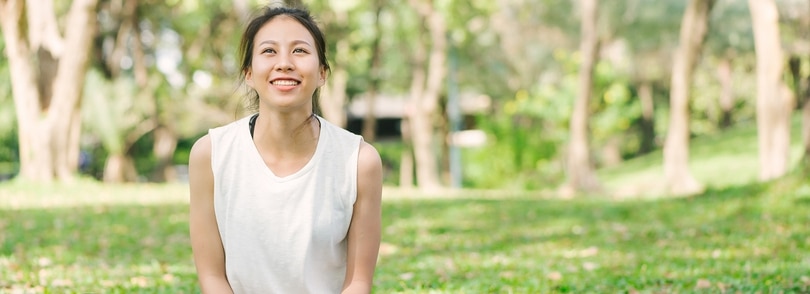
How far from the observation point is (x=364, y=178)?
3342mm

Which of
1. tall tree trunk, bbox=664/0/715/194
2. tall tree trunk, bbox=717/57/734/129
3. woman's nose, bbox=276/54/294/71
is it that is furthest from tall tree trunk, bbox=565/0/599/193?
woman's nose, bbox=276/54/294/71

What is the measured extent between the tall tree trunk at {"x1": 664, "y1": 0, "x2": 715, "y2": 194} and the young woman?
1654 centimetres

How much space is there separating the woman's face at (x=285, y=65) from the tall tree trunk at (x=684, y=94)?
16.6m

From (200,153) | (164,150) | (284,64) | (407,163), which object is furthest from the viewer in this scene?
(407,163)

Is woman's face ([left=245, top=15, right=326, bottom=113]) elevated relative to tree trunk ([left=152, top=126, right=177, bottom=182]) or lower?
elevated

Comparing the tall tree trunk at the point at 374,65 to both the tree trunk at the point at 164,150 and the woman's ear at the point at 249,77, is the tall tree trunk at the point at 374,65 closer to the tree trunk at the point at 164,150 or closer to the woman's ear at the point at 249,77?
the tree trunk at the point at 164,150

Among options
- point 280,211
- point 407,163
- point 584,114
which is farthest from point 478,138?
point 280,211

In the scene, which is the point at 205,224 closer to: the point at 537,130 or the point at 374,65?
the point at 374,65

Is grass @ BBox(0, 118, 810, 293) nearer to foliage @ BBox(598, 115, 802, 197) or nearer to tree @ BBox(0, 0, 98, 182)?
tree @ BBox(0, 0, 98, 182)

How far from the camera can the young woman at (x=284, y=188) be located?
3.27 meters

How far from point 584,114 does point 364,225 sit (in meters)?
18.9

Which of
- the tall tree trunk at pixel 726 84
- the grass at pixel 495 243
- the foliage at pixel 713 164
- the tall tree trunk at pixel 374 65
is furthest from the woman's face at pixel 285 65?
the tall tree trunk at pixel 726 84

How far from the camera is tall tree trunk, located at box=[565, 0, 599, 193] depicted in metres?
21.3

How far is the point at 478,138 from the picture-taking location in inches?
1772
